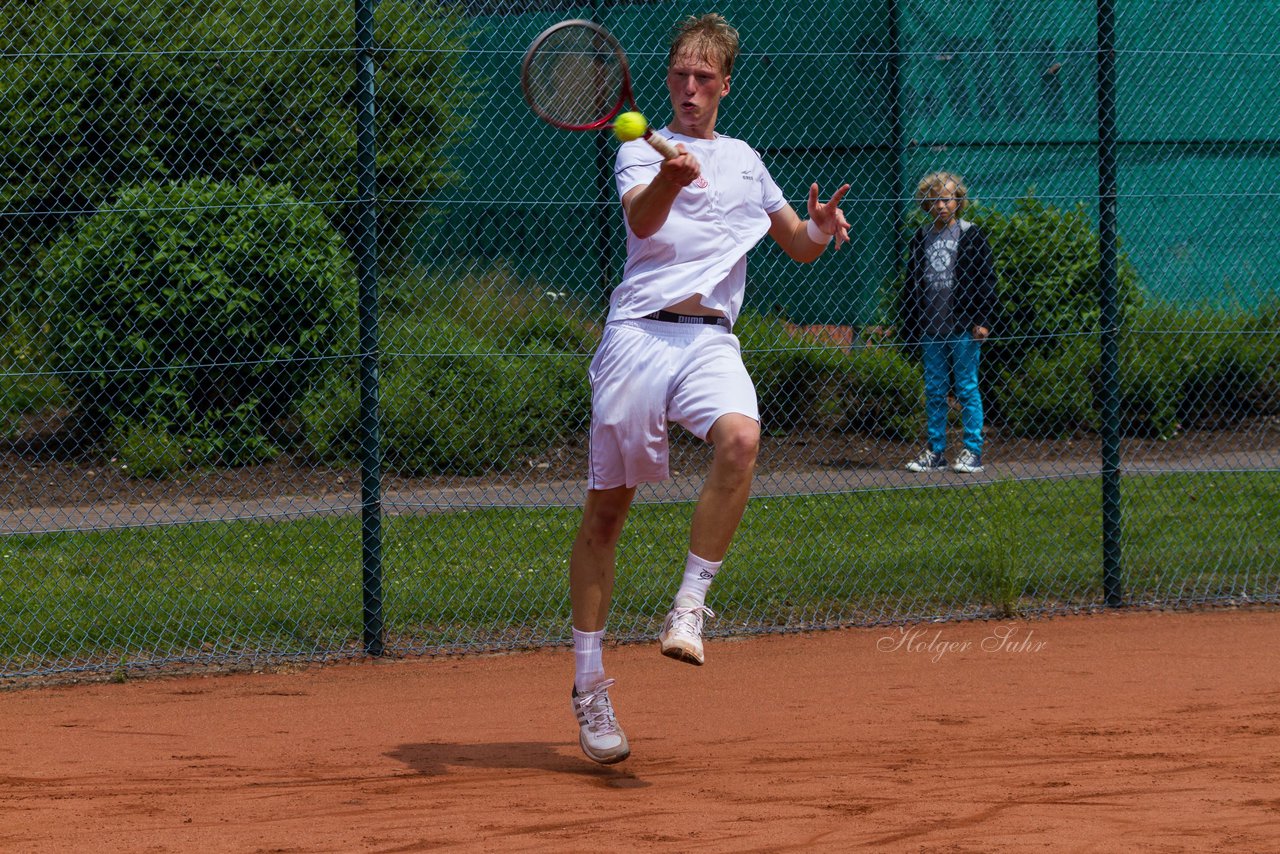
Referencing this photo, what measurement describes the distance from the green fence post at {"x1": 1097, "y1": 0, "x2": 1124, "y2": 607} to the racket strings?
294 centimetres

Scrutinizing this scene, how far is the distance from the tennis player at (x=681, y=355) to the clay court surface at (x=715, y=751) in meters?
0.54

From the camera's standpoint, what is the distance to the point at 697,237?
450cm

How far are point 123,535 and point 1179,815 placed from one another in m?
5.43

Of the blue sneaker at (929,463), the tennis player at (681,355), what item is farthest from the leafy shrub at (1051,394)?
the tennis player at (681,355)

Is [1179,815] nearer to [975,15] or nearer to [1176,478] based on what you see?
[1176,478]

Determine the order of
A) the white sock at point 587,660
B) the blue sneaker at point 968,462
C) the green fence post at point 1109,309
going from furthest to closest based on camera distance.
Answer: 1. the blue sneaker at point 968,462
2. the green fence post at point 1109,309
3. the white sock at point 587,660

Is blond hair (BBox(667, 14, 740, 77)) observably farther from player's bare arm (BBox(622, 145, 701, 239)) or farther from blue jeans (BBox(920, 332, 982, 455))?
blue jeans (BBox(920, 332, 982, 455))

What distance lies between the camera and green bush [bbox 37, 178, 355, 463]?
9.18 meters

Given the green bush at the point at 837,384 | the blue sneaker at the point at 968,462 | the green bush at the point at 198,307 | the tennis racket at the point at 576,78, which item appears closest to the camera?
the tennis racket at the point at 576,78

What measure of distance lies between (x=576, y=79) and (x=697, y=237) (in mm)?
977

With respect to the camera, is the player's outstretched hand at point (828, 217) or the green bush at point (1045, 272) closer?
the player's outstretched hand at point (828, 217)

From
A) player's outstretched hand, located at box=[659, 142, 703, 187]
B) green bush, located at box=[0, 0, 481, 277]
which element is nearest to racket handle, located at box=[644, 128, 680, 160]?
player's outstretched hand, located at box=[659, 142, 703, 187]

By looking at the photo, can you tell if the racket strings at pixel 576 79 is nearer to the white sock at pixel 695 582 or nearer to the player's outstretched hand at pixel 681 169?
the player's outstretched hand at pixel 681 169

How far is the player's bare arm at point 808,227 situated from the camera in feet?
15.3
